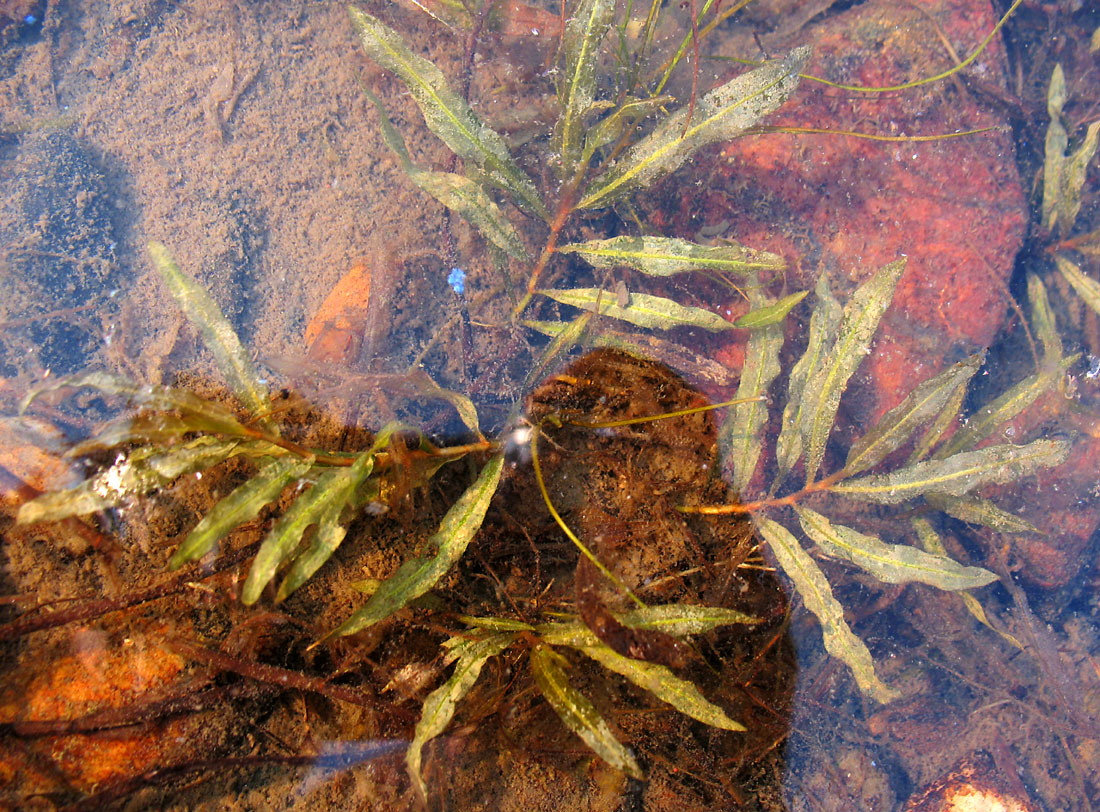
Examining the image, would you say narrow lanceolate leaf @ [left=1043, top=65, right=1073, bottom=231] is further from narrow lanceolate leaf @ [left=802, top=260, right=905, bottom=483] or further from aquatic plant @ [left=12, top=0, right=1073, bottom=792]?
narrow lanceolate leaf @ [left=802, top=260, right=905, bottom=483]

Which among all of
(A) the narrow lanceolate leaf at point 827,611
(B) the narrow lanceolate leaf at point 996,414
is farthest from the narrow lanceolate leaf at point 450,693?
(B) the narrow lanceolate leaf at point 996,414

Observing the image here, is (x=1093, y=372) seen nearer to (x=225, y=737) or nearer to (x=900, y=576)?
(x=900, y=576)

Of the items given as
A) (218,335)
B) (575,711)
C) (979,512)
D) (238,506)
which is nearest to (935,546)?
(979,512)

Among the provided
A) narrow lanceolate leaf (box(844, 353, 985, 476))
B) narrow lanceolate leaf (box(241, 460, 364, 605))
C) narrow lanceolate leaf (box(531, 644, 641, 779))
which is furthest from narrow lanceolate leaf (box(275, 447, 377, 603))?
narrow lanceolate leaf (box(844, 353, 985, 476))

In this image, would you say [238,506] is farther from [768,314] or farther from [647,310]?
[768,314]

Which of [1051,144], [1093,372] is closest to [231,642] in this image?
[1093,372]
